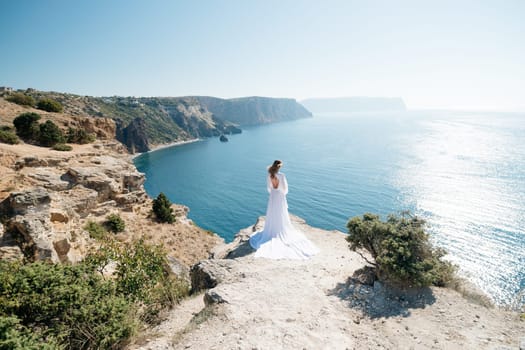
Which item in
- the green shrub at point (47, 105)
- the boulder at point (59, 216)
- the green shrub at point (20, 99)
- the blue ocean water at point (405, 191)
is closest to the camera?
the boulder at point (59, 216)

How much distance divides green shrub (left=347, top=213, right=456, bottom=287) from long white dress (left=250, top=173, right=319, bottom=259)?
2725 millimetres

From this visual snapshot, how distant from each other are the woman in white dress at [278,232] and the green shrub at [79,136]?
1980 centimetres

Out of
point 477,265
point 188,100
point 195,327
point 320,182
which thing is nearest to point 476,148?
point 320,182

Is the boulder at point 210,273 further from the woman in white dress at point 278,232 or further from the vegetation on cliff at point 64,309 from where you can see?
the vegetation on cliff at point 64,309

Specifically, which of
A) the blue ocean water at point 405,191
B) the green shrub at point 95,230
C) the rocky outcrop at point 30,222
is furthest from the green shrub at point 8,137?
the blue ocean water at point 405,191

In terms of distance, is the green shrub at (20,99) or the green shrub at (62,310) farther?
the green shrub at (20,99)

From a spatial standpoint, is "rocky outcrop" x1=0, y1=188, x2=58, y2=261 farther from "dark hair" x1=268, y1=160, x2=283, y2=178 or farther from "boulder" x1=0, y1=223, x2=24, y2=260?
"dark hair" x1=268, y1=160, x2=283, y2=178

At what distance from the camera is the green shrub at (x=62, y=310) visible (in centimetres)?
468

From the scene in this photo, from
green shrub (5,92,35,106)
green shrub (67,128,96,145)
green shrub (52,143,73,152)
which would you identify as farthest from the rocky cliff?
green shrub (5,92,35,106)

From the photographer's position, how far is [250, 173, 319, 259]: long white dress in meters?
10.1

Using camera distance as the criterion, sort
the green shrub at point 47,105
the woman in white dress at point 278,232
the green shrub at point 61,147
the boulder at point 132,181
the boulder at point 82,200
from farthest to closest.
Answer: the green shrub at point 47,105 → the boulder at point 132,181 → the green shrub at point 61,147 → the boulder at point 82,200 → the woman in white dress at point 278,232

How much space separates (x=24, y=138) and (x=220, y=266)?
19.9 m

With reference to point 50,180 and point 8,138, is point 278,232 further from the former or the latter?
point 8,138

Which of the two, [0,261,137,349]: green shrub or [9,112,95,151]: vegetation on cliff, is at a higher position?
[9,112,95,151]: vegetation on cliff
